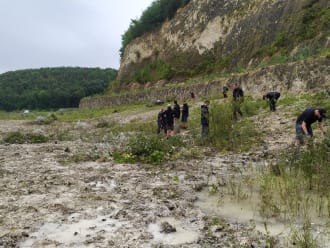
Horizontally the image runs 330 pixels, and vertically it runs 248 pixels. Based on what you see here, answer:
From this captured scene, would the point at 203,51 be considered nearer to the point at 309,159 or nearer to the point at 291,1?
the point at 291,1

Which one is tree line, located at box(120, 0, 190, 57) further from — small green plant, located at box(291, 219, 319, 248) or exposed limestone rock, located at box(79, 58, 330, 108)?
small green plant, located at box(291, 219, 319, 248)

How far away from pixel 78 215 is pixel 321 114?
302 inches

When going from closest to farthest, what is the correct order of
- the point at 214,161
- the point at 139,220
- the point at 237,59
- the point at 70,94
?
the point at 139,220, the point at 214,161, the point at 237,59, the point at 70,94

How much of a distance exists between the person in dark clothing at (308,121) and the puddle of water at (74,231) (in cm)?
716

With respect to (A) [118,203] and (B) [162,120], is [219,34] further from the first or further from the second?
(A) [118,203]

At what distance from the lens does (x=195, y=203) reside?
7793mm

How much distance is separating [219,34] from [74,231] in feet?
126

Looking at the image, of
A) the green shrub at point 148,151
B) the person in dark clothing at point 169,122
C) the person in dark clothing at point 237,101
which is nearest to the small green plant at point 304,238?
the green shrub at point 148,151

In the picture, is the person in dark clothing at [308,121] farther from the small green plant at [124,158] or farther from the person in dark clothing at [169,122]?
the person in dark clothing at [169,122]

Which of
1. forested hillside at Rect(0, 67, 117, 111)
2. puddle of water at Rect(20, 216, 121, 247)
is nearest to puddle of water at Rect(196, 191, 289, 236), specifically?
puddle of water at Rect(20, 216, 121, 247)

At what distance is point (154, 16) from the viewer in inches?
2247

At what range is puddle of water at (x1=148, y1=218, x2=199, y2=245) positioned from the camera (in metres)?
5.77

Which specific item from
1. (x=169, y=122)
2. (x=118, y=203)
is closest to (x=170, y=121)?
(x=169, y=122)

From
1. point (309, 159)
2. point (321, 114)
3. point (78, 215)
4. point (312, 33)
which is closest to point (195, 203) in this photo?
point (78, 215)
